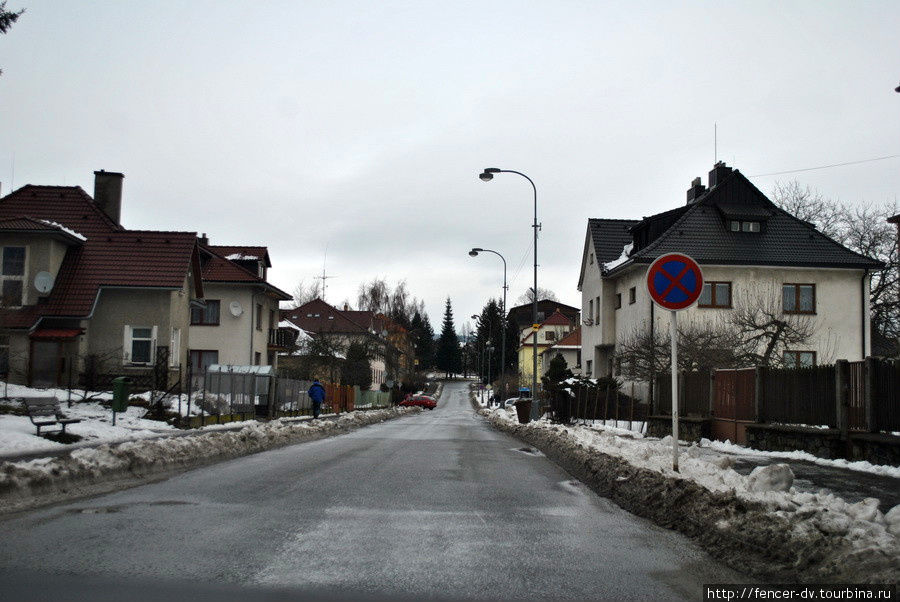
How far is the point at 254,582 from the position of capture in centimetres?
531

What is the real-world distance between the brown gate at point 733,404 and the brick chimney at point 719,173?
25639 millimetres

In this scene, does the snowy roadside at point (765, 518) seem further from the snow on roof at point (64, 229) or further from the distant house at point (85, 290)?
the snow on roof at point (64, 229)

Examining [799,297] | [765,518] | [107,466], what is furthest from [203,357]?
[765,518]

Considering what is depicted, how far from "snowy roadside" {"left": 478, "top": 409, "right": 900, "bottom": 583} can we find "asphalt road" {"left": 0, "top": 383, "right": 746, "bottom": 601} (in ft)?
1.01

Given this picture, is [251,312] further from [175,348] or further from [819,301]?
[819,301]

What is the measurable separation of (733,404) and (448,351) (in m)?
151

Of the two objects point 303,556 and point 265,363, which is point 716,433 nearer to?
point 303,556

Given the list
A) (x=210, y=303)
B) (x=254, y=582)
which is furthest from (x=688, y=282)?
(x=210, y=303)

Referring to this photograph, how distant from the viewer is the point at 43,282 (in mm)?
30844

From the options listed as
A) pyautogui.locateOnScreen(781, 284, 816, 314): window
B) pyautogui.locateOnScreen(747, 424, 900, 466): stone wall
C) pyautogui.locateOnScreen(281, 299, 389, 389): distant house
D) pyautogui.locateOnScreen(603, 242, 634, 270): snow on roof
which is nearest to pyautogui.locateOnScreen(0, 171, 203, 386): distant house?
pyautogui.locateOnScreen(747, 424, 900, 466): stone wall

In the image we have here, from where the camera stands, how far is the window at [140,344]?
33031mm

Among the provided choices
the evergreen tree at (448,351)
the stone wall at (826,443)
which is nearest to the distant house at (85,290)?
the stone wall at (826,443)

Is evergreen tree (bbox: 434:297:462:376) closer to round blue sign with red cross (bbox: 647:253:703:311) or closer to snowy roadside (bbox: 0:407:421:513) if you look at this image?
snowy roadside (bbox: 0:407:421:513)

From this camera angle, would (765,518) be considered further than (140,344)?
No
